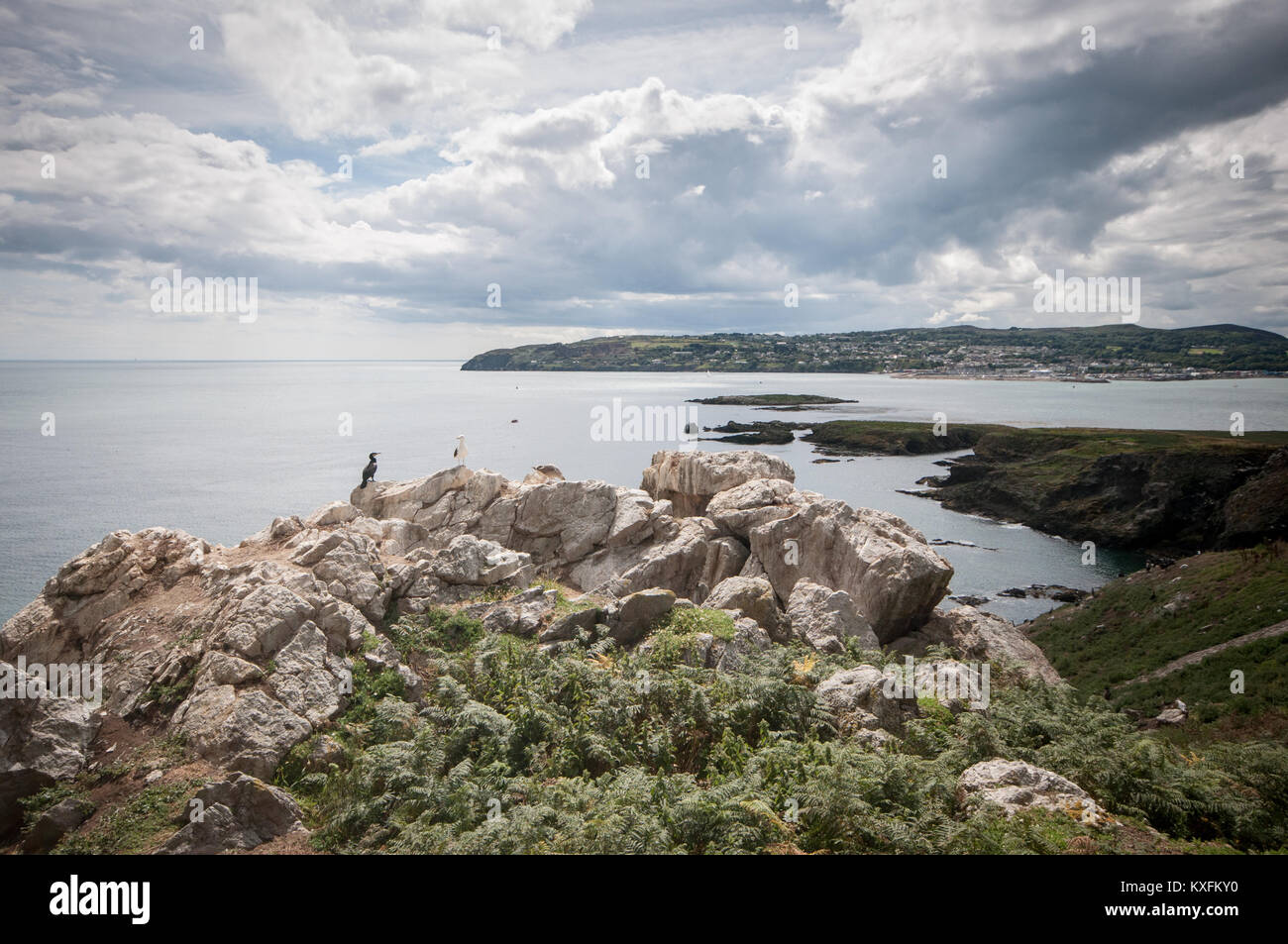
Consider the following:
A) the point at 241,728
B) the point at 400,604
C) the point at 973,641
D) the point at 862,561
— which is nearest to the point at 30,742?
the point at 241,728

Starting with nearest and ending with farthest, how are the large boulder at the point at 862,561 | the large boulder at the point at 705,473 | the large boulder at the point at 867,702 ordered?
the large boulder at the point at 867,702 → the large boulder at the point at 862,561 → the large boulder at the point at 705,473

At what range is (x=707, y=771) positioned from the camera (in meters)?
9.96

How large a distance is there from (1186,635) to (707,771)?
41668mm

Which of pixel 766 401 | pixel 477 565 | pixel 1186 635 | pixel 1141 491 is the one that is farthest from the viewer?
pixel 766 401

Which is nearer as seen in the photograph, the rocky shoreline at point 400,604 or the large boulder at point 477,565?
the rocky shoreline at point 400,604

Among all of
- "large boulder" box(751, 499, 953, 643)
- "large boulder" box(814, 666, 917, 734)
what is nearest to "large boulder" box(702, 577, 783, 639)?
"large boulder" box(751, 499, 953, 643)

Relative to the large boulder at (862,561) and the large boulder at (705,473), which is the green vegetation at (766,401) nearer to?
the large boulder at (705,473)

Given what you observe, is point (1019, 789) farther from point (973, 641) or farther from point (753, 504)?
point (753, 504)

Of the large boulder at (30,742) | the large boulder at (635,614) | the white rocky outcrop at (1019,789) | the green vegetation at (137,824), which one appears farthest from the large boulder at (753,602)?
the large boulder at (30,742)

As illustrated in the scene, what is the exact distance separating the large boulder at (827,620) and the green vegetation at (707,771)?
2590mm

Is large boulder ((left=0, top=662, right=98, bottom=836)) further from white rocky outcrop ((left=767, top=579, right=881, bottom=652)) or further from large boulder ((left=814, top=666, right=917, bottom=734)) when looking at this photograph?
white rocky outcrop ((left=767, top=579, right=881, bottom=652))

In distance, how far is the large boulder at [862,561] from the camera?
59.0 feet
